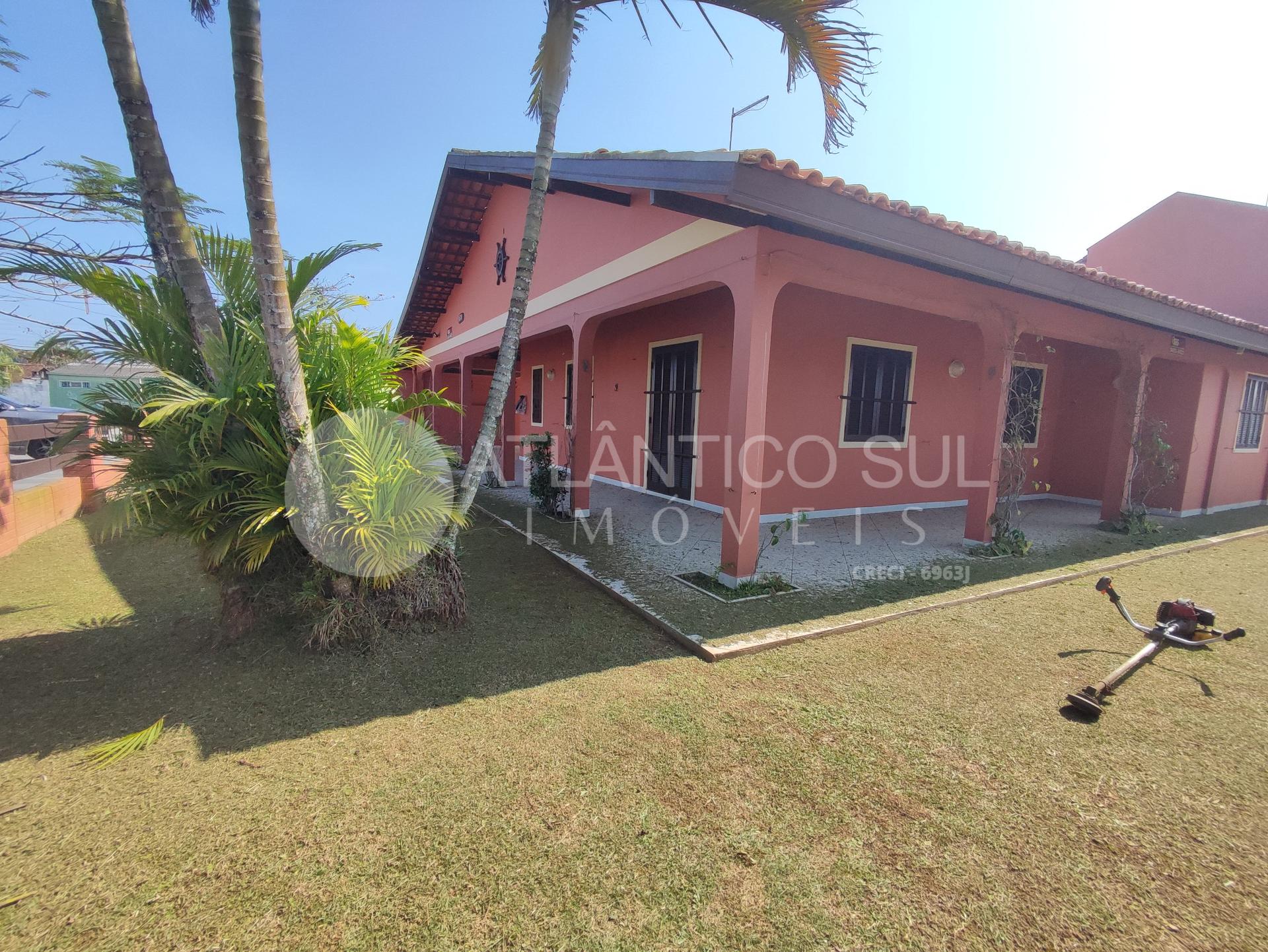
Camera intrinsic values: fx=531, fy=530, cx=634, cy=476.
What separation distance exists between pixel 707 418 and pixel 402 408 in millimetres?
4295

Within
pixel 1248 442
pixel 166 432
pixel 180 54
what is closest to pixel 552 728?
pixel 166 432

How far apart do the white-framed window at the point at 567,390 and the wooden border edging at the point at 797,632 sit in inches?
141

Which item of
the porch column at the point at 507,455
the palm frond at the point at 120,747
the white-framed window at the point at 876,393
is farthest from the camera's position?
the porch column at the point at 507,455

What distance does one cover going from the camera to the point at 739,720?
2.52m

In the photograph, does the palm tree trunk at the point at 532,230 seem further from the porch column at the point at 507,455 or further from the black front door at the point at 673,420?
the porch column at the point at 507,455

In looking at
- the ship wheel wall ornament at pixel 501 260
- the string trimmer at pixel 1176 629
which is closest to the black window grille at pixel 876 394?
the string trimmer at pixel 1176 629

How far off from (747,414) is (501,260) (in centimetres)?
753

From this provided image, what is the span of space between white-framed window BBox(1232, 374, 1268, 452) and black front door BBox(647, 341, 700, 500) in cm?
930

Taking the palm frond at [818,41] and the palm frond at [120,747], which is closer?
the palm frond at [120,747]

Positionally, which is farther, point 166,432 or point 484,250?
point 484,250

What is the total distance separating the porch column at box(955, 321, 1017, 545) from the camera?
5555 millimetres

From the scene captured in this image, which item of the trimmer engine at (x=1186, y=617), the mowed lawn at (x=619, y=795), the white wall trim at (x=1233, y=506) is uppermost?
the trimmer engine at (x=1186, y=617)

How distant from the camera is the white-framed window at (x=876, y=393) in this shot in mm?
6895

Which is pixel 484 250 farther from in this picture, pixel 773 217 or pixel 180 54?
pixel 773 217
